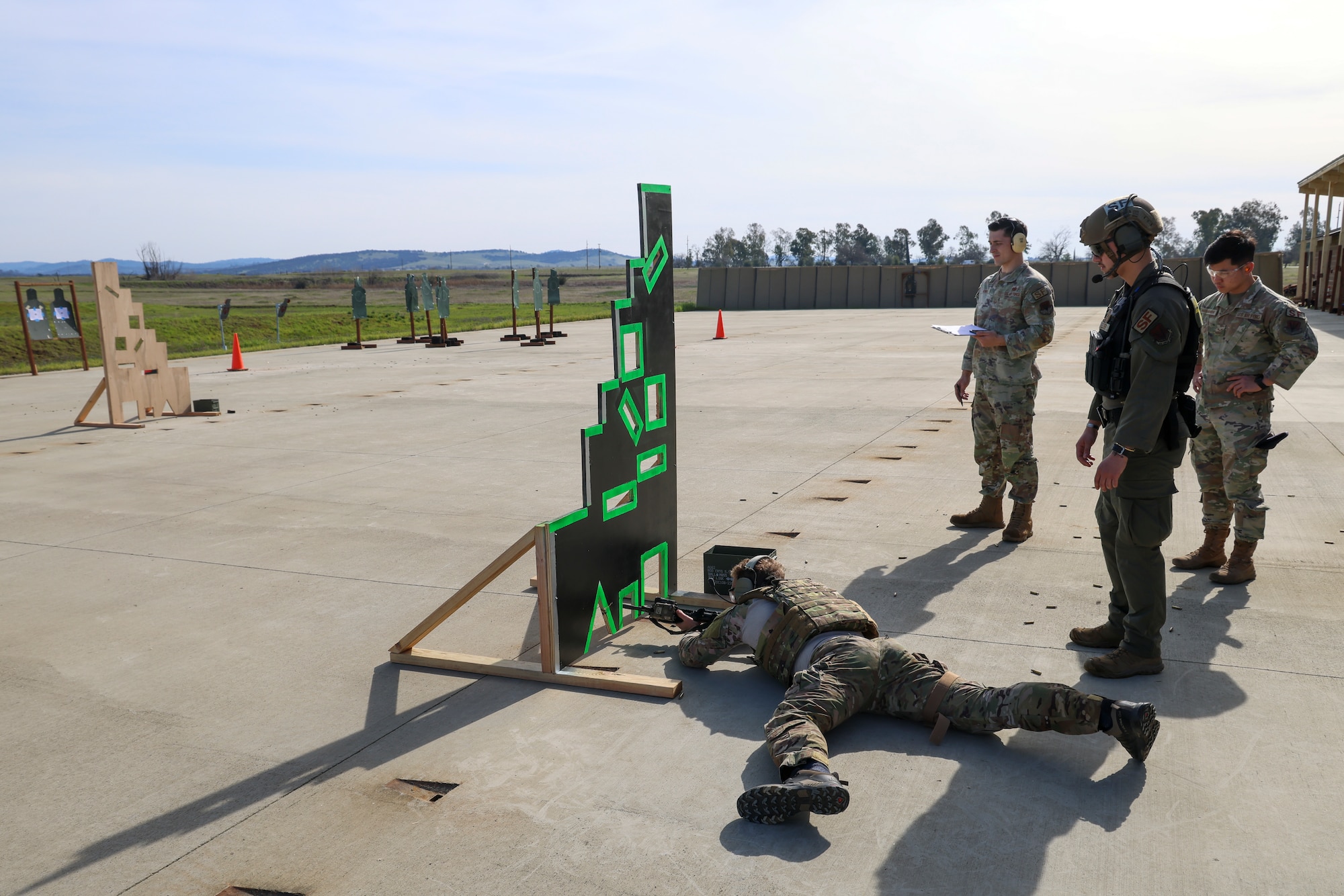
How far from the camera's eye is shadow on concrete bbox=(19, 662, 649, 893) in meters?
3.18

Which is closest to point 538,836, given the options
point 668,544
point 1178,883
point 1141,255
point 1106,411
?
point 1178,883

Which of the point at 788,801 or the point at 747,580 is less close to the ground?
the point at 747,580

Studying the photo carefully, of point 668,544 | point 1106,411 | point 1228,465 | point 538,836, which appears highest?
point 1106,411

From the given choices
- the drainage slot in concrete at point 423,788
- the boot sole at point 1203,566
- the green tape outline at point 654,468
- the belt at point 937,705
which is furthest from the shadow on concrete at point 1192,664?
the drainage slot in concrete at point 423,788

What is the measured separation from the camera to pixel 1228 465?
5.33m

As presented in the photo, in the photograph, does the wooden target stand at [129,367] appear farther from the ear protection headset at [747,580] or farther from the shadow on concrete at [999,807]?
the shadow on concrete at [999,807]

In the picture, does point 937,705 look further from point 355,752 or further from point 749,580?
point 355,752

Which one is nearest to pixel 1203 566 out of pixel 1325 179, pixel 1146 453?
pixel 1146 453

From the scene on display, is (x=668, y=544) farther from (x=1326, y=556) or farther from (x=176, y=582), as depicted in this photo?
(x=1326, y=556)

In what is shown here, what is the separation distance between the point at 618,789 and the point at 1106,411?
264 cm

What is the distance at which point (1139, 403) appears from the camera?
3.92 metres

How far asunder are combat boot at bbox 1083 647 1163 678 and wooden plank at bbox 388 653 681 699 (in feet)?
5.91

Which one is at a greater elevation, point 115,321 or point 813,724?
point 115,321

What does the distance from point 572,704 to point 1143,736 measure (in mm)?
2175
